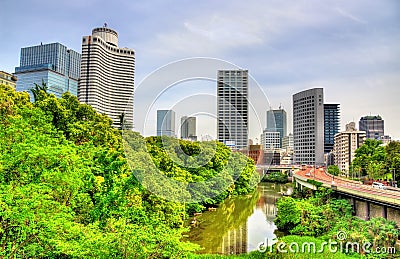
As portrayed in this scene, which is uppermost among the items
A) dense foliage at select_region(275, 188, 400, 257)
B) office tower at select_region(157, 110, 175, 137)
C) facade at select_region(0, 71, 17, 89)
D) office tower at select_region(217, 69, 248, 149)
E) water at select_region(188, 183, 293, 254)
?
facade at select_region(0, 71, 17, 89)

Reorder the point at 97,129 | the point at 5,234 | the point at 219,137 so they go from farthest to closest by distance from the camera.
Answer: the point at 219,137 < the point at 97,129 < the point at 5,234

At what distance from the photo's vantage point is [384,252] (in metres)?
14.2

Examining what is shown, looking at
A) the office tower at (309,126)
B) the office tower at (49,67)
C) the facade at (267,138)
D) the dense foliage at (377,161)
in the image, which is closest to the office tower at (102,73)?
the office tower at (49,67)

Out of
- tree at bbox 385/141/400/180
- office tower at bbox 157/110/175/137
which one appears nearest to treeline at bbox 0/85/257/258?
office tower at bbox 157/110/175/137

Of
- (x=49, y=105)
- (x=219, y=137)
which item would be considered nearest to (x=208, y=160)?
(x=219, y=137)

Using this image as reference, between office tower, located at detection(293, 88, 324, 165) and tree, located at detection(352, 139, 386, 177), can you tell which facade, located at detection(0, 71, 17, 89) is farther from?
office tower, located at detection(293, 88, 324, 165)

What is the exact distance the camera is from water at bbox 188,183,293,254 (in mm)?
18609

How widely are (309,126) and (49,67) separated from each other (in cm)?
7015

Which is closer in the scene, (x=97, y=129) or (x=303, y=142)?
(x=97, y=129)

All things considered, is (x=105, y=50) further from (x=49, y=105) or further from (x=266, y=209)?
(x=49, y=105)

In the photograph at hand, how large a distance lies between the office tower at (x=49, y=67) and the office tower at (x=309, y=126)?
200 feet

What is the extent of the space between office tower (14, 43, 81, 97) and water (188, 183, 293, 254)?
6571 cm

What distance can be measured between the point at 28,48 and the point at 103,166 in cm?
11186

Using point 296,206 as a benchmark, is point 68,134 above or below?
above
